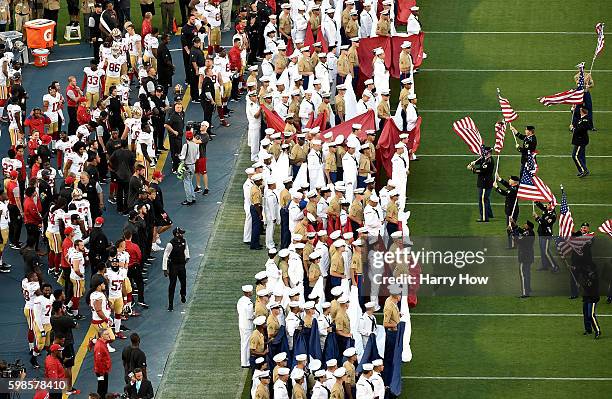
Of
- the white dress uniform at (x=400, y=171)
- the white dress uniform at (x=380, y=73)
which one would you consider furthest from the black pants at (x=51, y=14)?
the white dress uniform at (x=400, y=171)

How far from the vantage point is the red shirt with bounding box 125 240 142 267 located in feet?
104

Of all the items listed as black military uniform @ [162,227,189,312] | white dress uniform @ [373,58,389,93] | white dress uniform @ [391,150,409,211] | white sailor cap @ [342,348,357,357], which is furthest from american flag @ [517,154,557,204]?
white dress uniform @ [373,58,389,93]

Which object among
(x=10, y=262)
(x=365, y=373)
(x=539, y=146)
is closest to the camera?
(x=365, y=373)

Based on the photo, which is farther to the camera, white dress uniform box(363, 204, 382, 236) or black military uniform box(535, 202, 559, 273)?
white dress uniform box(363, 204, 382, 236)

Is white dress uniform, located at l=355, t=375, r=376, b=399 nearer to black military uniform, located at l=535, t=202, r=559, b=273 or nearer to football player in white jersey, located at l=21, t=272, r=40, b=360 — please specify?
black military uniform, located at l=535, t=202, r=559, b=273

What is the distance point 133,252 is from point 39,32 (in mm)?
13530

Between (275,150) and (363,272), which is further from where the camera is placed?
(275,150)

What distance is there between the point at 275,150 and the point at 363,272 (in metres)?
4.62

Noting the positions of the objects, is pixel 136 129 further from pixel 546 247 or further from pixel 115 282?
pixel 546 247

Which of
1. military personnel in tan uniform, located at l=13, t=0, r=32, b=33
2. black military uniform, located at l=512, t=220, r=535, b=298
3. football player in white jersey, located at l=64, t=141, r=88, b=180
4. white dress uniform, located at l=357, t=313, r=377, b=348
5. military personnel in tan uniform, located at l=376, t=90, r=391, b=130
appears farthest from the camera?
military personnel in tan uniform, located at l=13, t=0, r=32, b=33

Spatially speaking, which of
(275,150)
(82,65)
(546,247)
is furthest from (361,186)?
(82,65)

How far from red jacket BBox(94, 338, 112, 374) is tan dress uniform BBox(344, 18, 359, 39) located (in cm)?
1310

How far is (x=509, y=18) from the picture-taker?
149 ft

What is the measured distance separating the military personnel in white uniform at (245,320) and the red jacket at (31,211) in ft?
18.7
